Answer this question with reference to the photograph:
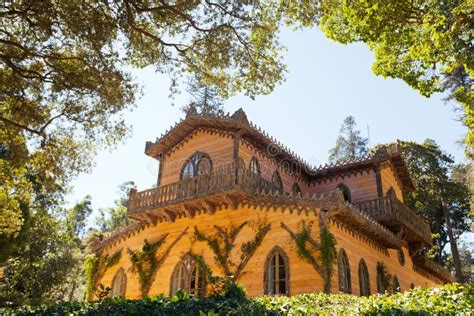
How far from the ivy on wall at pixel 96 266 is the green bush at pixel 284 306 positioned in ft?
35.3

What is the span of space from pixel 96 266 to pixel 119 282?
7.16 ft

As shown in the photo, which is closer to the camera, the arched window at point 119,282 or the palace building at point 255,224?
the palace building at point 255,224

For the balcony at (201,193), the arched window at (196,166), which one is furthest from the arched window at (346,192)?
the arched window at (196,166)

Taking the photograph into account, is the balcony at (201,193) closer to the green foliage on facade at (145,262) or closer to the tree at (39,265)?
the green foliage on facade at (145,262)

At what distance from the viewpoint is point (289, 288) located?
14.4m

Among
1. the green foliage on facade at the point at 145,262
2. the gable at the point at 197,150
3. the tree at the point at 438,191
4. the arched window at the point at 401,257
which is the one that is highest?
the tree at the point at 438,191

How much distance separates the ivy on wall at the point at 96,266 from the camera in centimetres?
2031

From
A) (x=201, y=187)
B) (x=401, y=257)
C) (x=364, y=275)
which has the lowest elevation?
(x=364, y=275)

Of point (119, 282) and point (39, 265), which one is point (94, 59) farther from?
point (39, 265)

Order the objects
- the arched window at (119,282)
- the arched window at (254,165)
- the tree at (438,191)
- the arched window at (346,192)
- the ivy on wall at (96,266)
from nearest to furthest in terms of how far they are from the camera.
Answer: the arched window at (254,165)
the arched window at (119,282)
the ivy on wall at (96,266)
the arched window at (346,192)
the tree at (438,191)

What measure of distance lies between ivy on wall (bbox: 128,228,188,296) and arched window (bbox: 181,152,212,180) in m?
3.02

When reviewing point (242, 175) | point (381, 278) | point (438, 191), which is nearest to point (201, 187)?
point (242, 175)

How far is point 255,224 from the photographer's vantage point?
16.1 m

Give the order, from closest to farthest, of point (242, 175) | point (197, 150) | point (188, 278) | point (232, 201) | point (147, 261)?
point (242, 175)
point (232, 201)
point (188, 278)
point (147, 261)
point (197, 150)
